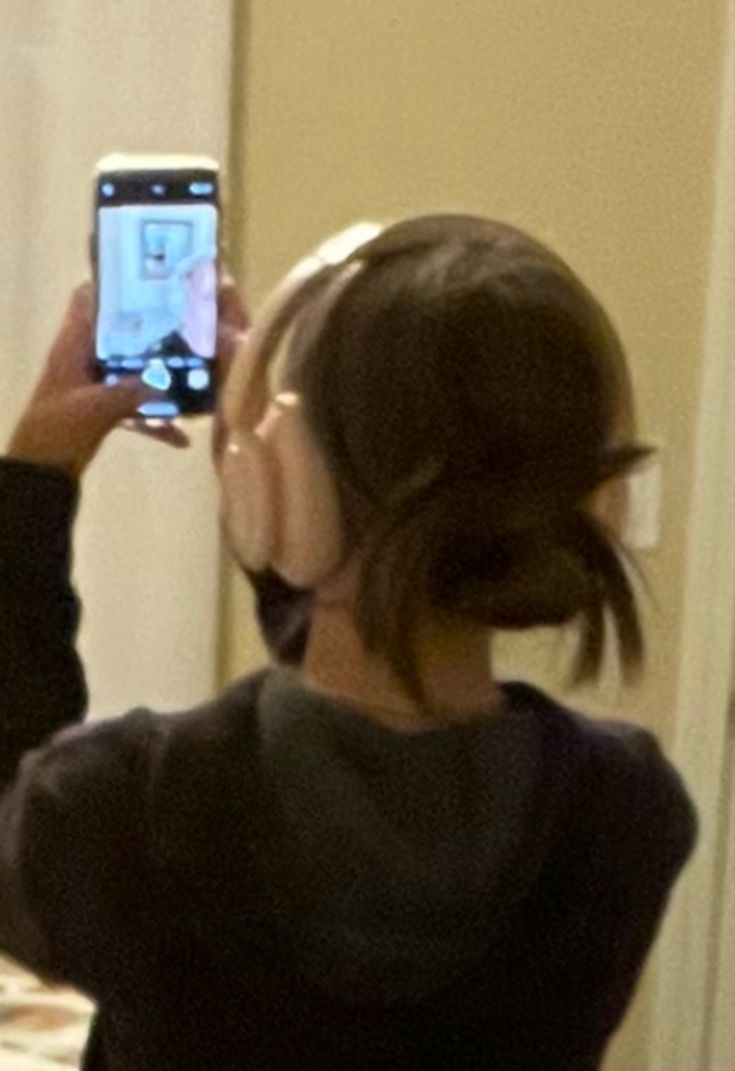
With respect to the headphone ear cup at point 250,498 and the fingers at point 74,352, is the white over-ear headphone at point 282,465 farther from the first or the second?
the fingers at point 74,352

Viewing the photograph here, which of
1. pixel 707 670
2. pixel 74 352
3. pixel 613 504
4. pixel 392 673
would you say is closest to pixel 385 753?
pixel 392 673

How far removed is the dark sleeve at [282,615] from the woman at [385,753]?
0.09 meters

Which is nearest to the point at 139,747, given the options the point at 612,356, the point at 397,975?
the point at 397,975

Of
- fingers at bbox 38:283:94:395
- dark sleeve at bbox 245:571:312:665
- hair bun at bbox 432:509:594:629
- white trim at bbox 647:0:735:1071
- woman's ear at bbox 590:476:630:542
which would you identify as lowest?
white trim at bbox 647:0:735:1071

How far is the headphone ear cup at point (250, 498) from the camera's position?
2.93 ft

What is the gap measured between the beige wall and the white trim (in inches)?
0.7

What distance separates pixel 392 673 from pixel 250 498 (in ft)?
0.31

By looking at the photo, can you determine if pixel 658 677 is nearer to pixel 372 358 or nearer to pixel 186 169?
pixel 186 169

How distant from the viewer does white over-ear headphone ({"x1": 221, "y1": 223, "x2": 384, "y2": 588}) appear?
0.87 metres

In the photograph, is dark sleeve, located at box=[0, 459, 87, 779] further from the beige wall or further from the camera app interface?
the beige wall

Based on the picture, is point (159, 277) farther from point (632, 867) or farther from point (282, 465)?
point (632, 867)

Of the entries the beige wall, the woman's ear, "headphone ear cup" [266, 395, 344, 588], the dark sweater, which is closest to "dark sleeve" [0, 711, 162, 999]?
the dark sweater

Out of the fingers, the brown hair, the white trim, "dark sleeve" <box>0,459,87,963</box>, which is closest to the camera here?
the brown hair

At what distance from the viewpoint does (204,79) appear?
5.94 feet
